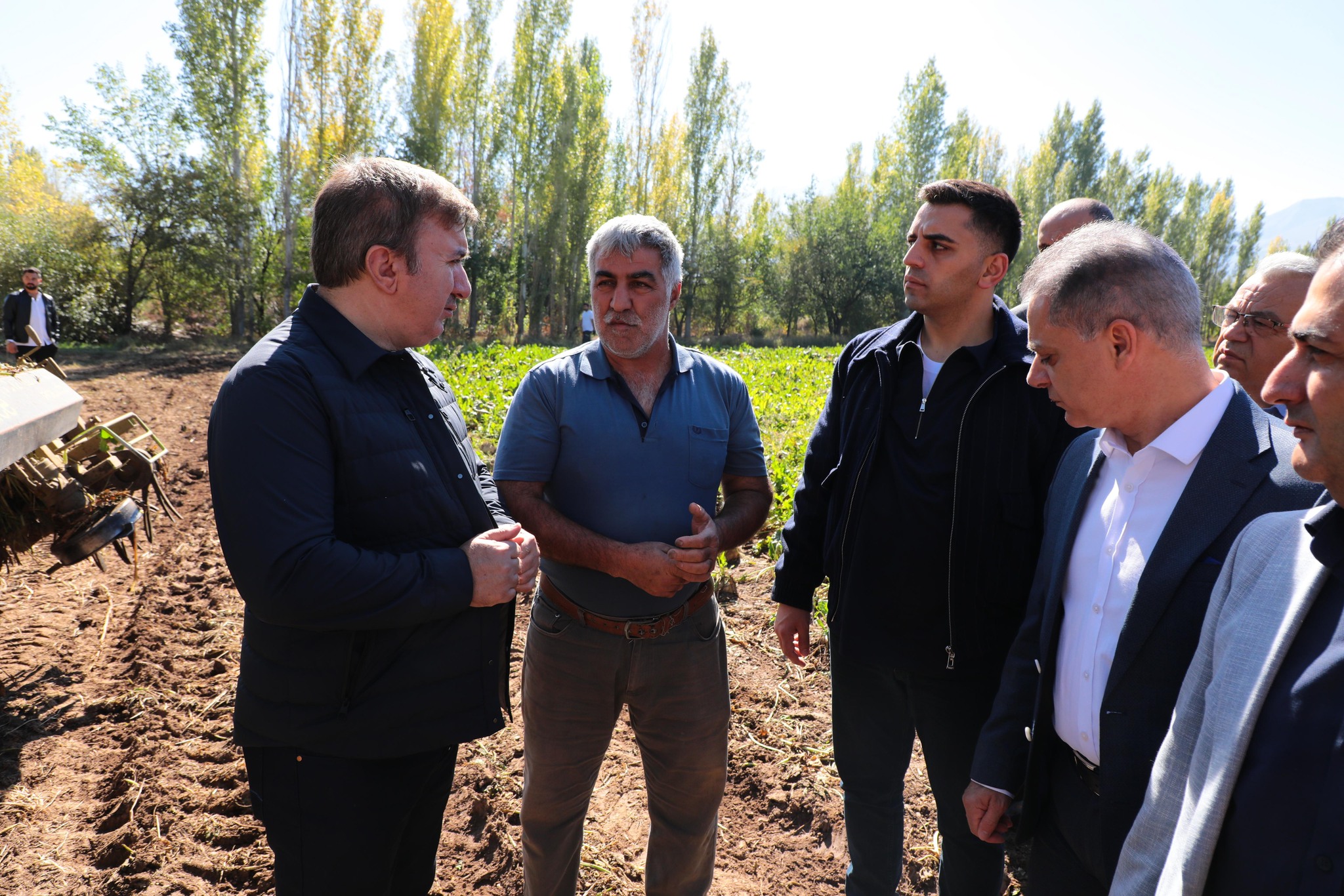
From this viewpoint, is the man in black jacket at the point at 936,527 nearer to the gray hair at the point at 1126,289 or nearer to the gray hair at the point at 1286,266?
the gray hair at the point at 1126,289

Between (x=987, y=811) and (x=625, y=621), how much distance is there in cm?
114

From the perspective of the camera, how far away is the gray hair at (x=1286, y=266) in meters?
2.81

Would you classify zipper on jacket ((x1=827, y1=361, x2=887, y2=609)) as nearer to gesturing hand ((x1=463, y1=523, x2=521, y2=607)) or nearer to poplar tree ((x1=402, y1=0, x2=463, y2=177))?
gesturing hand ((x1=463, y1=523, x2=521, y2=607))

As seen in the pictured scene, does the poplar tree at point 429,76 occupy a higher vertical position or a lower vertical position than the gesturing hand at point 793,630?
higher

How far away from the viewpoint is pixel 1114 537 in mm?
1706

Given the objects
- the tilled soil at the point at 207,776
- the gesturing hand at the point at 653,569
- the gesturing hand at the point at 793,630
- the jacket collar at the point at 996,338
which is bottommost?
the tilled soil at the point at 207,776

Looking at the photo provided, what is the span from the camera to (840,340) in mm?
32969

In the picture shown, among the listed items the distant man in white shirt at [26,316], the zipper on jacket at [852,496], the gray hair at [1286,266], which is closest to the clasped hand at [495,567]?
the zipper on jacket at [852,496]

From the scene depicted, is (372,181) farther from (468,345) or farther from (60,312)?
(60,312)

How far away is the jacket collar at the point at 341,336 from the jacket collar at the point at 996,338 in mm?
1562

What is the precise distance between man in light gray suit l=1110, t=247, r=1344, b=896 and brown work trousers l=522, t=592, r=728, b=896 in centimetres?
142

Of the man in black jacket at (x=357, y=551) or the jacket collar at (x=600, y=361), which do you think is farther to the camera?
the jacket collar at (x=600, y=361)

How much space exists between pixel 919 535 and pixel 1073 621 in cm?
63

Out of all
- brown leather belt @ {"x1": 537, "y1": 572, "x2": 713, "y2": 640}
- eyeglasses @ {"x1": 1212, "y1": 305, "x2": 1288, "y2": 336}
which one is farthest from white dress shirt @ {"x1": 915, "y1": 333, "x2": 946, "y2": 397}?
eyeglasses @ {"x1": 1212, "y1": 305, "x2": 1288, "y2": 336}
